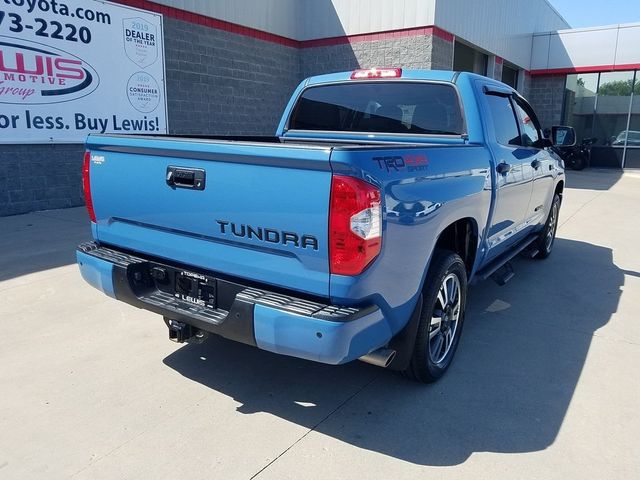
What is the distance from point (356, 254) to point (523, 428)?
58.3 inches

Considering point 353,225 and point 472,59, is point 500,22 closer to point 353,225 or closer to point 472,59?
point 472,59

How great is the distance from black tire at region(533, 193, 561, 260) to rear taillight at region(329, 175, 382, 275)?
4.50 meters

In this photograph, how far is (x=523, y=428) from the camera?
2904 millimetres

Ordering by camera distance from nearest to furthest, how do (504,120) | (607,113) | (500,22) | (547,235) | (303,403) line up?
(303,403)
(504,120)
(547,235)
(500,22)
(607,113)

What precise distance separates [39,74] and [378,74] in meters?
6.61

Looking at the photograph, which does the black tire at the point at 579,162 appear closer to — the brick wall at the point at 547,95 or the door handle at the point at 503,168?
the brick wall at the point at 547,95

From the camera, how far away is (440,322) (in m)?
3.37

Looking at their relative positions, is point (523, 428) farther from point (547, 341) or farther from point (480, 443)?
point (547, 341)

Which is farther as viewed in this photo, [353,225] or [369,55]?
[369,55]

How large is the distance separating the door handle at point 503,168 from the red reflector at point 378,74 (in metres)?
1.10

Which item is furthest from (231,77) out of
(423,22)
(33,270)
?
(33,270)

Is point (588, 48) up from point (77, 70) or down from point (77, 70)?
up

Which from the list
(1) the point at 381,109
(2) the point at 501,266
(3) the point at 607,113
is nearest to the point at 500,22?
(3) the point at 607,113

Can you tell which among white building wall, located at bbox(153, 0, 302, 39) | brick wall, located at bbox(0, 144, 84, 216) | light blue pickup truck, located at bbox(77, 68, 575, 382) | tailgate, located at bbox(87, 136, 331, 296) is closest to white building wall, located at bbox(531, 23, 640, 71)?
white building wall, located at bbox(153, 0, 302, 39)
